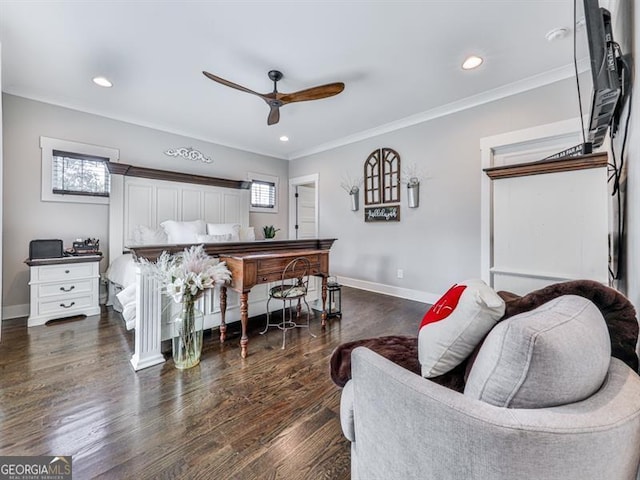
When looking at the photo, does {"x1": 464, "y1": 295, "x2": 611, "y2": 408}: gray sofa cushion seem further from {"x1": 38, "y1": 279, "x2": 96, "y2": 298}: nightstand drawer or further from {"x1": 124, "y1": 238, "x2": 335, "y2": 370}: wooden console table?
{"x1": 38, "y1": 279, "x2": 96, "y2": 298}: nightstand drawer

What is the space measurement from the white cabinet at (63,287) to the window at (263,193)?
278cm

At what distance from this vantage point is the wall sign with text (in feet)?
13.8

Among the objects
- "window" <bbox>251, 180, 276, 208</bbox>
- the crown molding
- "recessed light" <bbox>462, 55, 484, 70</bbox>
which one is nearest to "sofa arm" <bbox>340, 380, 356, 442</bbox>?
"recessed light" <bbox>462, 55, 484, 70</bbox>

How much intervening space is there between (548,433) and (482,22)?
8.98 ft

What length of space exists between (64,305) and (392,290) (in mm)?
4205

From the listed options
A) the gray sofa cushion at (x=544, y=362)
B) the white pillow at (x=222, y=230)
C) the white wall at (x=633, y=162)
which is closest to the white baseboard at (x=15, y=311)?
the white pillow at (x=222, y=230)

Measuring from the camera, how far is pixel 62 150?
342 cm

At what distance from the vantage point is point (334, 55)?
252 cm

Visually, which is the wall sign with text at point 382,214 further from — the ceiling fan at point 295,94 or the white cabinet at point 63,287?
the white cabinet at point 63,287

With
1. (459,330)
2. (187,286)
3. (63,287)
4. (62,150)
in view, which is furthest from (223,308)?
(62,150)

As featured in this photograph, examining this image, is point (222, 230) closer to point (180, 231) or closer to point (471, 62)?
point (180, 231)

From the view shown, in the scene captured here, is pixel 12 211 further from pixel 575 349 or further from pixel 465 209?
pixel 465 209

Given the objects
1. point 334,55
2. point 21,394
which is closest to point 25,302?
point 21,394

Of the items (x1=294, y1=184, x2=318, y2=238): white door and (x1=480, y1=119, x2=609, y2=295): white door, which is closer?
(x1=480, y1=119, x2=609, y2=295): white door
